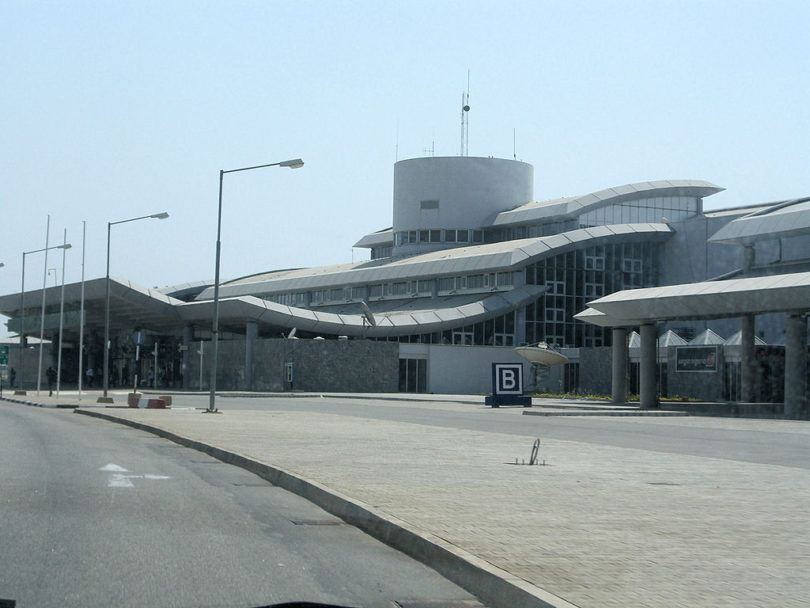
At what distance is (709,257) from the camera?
79.4 metres

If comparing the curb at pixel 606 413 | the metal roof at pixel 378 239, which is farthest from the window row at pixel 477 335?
the curb at pixel 606 413

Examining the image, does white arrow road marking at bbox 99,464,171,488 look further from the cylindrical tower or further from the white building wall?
the cylindrical tower

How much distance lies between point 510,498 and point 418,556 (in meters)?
3.32

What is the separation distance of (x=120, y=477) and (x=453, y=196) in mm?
82092

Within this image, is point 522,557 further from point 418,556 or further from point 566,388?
point 566,388

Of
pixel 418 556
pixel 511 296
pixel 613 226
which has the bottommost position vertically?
pixel 418 556

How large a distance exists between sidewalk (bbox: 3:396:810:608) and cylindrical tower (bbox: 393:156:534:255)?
7382cm

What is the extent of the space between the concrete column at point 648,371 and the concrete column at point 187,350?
4379 cm

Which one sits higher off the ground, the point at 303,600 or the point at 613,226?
the point at 613,226

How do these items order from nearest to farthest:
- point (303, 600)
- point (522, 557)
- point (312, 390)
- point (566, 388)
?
point (303, 600), point (522, 557), point (312, 390), point (566, 388)

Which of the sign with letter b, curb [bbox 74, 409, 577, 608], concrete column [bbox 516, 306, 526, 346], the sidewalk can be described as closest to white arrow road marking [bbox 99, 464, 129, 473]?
the sidewalk

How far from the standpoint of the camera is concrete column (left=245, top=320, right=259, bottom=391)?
74.5 m

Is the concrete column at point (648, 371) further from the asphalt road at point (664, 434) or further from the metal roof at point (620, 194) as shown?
the metal roof at point (620, 194)

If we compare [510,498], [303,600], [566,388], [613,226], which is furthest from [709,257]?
[303,600]
